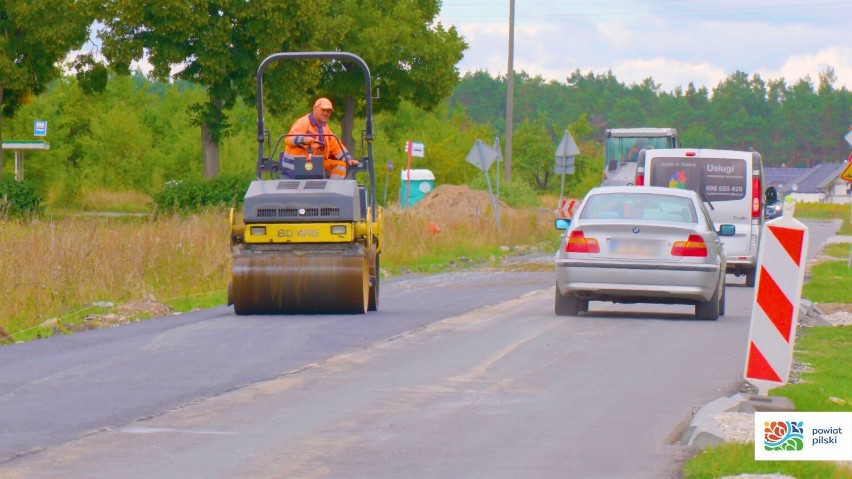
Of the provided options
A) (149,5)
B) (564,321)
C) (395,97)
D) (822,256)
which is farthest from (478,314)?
(395,97)

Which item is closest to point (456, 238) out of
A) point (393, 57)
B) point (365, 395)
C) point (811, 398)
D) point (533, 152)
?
point (393, 57)

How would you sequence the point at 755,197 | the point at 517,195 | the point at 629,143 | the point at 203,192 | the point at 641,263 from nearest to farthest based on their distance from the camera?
the point at 641,263 → the point at 755,197 → the point at 629,143 → the point at 203,192 → the point at 517,195

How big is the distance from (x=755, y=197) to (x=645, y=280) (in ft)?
27.5

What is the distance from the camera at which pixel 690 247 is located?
54.9 feet

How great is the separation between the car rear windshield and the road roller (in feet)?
9.00

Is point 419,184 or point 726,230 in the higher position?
point 726,230

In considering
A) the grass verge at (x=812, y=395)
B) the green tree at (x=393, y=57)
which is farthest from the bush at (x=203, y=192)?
the grass verge at (x=812, y=395)

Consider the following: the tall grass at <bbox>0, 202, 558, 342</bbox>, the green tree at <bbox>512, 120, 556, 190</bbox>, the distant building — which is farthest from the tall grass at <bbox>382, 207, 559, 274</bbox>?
the distant building

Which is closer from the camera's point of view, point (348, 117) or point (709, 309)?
point (709, 309)

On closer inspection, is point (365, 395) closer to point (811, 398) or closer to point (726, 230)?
point (811, 398)

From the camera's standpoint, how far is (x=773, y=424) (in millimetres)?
7461

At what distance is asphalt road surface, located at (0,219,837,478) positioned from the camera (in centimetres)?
803

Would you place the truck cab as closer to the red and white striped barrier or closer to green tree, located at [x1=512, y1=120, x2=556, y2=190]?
the red and white striped barrier

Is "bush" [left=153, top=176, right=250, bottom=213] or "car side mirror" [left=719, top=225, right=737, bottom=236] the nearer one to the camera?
"car side mirror" [left=719, top=225, right=737, bottom=236]
